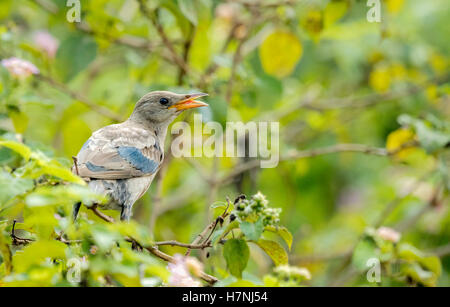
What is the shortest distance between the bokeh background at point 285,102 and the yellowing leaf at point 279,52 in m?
A: 0.01

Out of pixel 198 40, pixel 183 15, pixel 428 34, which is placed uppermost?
pixel 428 34

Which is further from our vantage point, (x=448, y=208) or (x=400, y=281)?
(x=448, y=208)

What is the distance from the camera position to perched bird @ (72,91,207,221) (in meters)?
3.50

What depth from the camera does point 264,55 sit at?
503cm

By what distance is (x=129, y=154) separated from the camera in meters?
3.75

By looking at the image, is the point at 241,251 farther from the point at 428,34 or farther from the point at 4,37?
the point at 428,34

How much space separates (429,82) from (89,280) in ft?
16.3

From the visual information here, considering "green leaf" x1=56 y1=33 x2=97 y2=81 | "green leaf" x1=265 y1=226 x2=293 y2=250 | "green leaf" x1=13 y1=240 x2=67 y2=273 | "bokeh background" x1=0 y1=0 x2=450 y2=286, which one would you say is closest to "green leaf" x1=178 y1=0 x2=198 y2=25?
"bokeh background" x1=0 y1=0 x2=450 y2=286

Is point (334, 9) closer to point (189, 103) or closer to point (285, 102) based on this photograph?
point (189, 103)

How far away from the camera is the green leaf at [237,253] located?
8.26ft

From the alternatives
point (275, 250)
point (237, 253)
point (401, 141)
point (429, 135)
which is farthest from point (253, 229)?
point (401, 141)

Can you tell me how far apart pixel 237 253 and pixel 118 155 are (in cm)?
139

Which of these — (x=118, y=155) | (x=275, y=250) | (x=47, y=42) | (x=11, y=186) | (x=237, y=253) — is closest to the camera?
(x=11, y=186)
